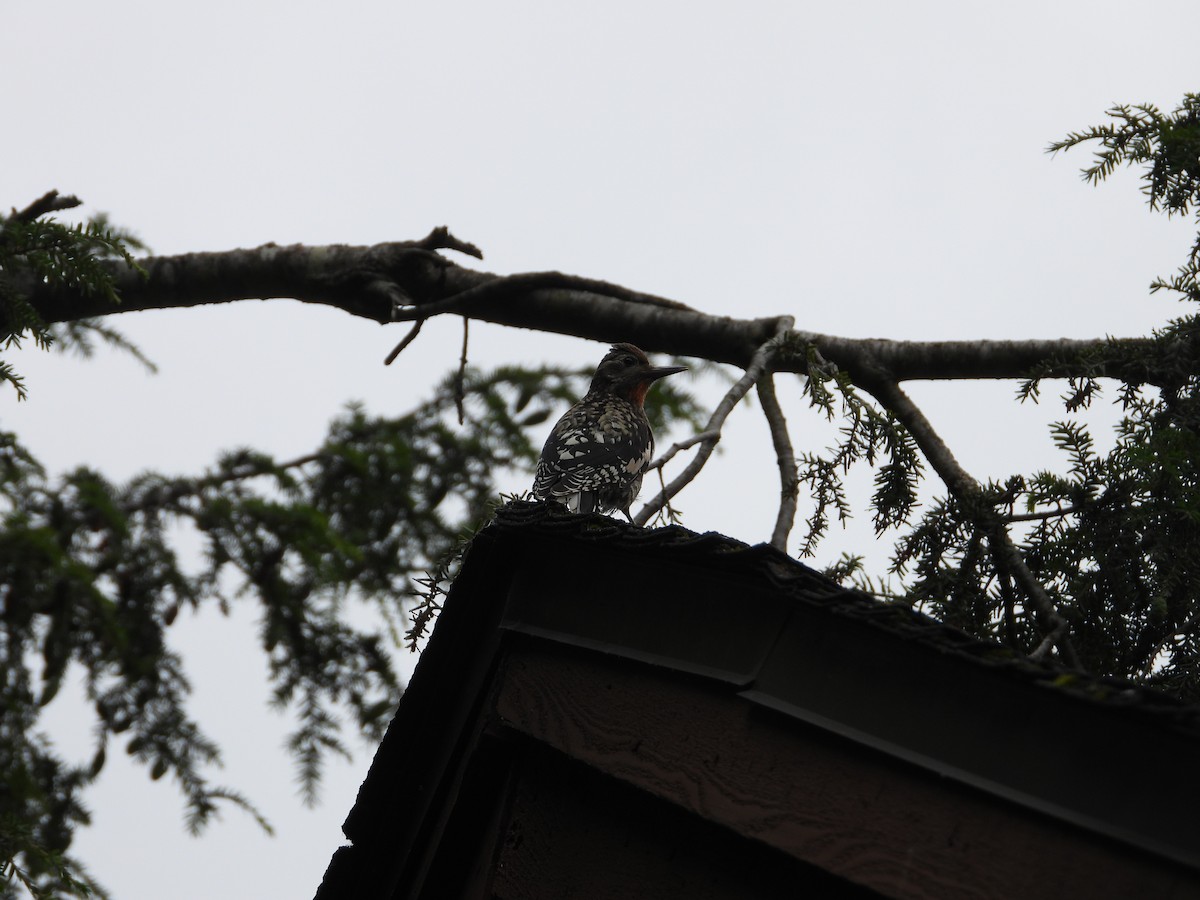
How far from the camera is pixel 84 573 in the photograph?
Result: 6.34 metres

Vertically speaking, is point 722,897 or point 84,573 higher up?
point 84,573

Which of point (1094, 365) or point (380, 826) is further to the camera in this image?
point (1094, 365)

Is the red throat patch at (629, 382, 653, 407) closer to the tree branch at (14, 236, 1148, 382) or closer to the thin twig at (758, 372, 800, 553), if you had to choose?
the tree branch at (14, 236, 1148, 382)

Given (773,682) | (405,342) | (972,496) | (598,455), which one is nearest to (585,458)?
(598,455)

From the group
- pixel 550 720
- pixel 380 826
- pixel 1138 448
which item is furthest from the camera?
pixel 1138 448

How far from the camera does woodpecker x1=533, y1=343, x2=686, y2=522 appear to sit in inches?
238

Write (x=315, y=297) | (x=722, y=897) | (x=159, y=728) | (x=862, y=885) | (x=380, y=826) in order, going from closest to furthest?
(x=862, y=885) < (x=722, y=897) < (x=380, y=826) < (x=315, y=297) < (x=159, y=728)

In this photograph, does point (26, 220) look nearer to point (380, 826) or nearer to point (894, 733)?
point (380, 826)

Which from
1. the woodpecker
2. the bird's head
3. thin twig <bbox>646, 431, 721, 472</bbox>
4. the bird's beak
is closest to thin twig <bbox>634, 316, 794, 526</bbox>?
thin twig <bbox>646, 431, 721, 472</bbox>

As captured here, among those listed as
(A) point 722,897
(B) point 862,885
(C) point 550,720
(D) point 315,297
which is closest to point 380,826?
(C) point 550,720

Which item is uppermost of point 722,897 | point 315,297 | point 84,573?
point 315,297

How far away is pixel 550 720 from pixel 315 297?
13.9 feet

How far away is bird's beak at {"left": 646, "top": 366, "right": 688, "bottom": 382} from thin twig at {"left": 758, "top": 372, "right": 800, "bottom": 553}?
110 inches

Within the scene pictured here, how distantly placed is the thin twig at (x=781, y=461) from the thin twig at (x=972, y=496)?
0.53 meters
